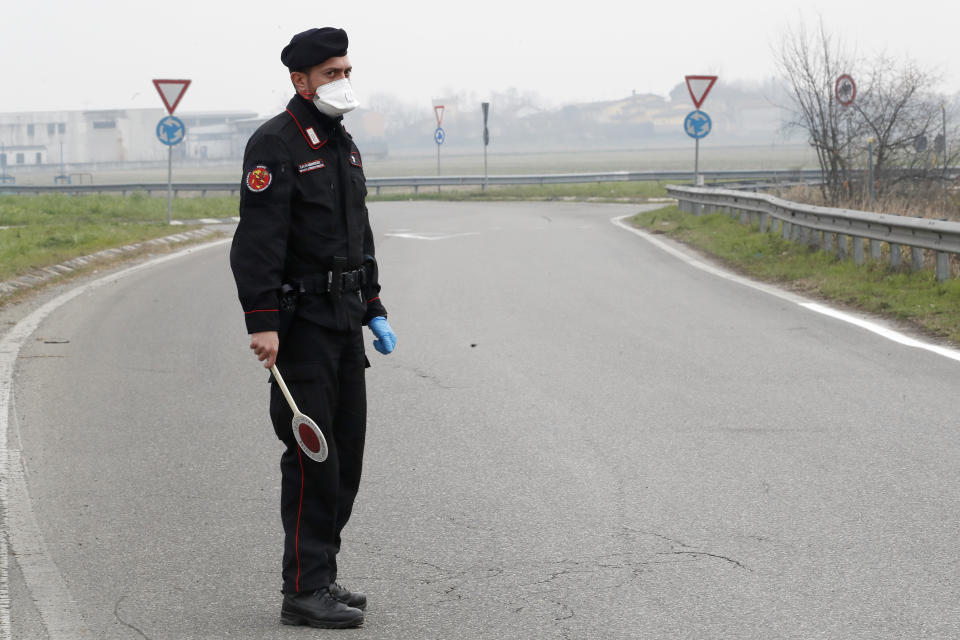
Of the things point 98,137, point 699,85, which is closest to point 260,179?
point 699,85

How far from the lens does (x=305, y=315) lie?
403cm

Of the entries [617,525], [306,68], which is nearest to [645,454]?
[617,525]

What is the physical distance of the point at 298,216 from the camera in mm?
4020

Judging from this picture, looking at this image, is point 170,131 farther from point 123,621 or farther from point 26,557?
point 123,621

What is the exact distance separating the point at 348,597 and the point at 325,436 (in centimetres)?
55

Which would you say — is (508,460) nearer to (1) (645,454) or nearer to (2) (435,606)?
(1) (645,454)

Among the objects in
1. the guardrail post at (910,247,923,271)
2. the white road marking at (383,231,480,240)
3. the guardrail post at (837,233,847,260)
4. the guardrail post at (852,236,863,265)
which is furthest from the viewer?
the white road marking at (383,231,480,240)

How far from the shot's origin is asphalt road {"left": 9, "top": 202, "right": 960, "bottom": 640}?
13.7 feet

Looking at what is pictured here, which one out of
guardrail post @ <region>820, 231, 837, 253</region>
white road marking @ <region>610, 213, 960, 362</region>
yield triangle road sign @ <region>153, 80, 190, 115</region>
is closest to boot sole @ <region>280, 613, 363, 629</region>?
white road marking @ <region>610, 213, 960, 362</region>

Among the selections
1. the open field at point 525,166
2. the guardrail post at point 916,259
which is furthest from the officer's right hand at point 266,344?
the open field at point 525,166

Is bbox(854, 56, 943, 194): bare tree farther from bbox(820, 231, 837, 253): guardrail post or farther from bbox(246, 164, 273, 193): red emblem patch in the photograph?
bbox(246, 164, 273, 193): red emblem patch

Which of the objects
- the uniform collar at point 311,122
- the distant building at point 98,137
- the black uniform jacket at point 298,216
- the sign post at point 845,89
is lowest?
the black uniform jacket at point 298,216

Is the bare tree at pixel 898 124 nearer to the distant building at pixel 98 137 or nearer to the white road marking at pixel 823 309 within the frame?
the white road marking at pixel 823 309

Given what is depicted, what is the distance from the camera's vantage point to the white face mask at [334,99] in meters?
3.95
